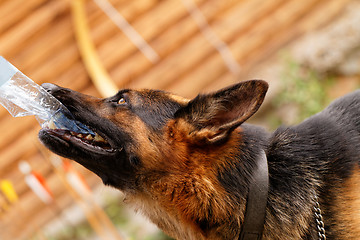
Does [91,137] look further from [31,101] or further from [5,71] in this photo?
[5,71]

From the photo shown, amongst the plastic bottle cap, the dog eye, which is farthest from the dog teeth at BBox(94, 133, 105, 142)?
the plastic bottle cap

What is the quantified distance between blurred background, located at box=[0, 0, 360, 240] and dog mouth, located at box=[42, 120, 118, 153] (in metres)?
2.90

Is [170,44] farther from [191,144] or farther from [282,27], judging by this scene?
[191,144]

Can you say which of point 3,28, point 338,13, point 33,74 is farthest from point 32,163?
point 338,13

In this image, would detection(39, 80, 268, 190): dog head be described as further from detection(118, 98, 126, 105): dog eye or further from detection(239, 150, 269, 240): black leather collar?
detection(239, 150, 269, 240): black leather collar

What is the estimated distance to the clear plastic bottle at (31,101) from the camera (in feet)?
9.61

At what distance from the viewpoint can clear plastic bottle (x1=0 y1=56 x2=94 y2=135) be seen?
9.61 ft

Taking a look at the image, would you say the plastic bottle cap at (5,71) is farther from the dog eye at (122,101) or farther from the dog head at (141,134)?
the dog eye at (122,101)

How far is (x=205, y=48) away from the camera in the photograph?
23.4 ft

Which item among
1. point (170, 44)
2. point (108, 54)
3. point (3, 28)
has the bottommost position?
point (170, 44)

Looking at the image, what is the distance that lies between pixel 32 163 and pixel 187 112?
4.37 meters

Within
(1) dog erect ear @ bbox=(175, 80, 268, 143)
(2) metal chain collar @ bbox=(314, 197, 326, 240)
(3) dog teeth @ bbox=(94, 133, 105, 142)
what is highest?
(3) dog teeth @ bbox=(94, 133, 105, 142)

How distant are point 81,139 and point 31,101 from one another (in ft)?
1.54

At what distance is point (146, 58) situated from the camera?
691 cm
